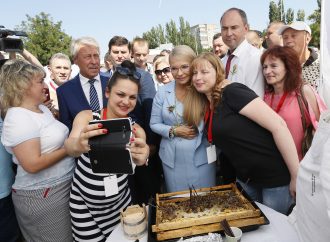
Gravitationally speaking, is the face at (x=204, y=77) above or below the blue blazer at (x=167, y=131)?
above

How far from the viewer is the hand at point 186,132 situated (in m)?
2.33

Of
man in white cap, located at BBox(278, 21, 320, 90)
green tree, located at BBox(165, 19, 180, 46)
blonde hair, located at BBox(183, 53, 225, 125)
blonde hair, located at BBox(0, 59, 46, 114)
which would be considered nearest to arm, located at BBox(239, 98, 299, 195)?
→ blonde hair, located at BBox(183, 53, 225, 125)

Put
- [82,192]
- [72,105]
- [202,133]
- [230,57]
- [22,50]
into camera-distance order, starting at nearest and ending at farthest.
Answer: [82,192] → [202,133] → [72,105] → [230,57] → [22,50]

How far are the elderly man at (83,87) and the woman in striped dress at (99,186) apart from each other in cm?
73

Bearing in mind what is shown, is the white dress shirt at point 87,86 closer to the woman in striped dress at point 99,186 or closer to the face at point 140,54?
the woman in striped dress at point 99,186

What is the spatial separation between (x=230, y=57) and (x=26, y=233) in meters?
2.73

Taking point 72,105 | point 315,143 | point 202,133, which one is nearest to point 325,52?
point 315,143

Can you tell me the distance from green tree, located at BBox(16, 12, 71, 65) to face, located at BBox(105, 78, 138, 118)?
17.8 meters

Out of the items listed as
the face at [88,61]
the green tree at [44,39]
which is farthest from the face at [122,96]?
the green tree at [44,39]

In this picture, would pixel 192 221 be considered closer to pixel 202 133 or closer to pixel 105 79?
pixel 202 133

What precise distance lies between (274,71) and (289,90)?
0.22 m

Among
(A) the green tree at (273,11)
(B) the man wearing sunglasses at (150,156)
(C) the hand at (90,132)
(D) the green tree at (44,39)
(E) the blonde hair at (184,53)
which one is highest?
(A) the green tree at (273,11)

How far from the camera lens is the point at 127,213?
1632 millimetres

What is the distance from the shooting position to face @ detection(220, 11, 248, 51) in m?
3.18
